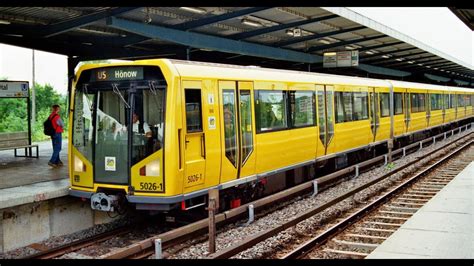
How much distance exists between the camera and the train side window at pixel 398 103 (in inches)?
805

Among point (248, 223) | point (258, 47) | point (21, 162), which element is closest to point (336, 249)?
point (248, 223)

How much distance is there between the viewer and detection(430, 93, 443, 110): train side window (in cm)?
2697

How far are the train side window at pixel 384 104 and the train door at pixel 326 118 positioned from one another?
497 centimetres

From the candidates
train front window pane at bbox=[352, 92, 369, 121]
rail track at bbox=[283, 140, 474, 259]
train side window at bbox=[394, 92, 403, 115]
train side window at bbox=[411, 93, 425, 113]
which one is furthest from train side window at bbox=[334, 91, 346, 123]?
train side window at bbox=[411, 93, 425, 113]

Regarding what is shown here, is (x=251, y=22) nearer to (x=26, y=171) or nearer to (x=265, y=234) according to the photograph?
(x=26, y=171)

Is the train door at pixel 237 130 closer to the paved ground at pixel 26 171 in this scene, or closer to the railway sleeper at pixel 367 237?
the railway sleeper at pixel 367 237

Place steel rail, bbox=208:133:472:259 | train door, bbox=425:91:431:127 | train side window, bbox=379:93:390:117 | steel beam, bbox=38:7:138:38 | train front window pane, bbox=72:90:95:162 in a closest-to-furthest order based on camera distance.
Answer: steel rail, bbox=208:133:472:259
train front window pane, bbox=72:90:95:162
steel beam, bbox=38:7:138:38
train side window, bbox=379:93:390:117
train door, bbox=425:91:431:127

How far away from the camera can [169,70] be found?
8328 mm

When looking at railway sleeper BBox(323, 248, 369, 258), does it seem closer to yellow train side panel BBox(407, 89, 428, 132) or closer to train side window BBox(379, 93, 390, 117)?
train side window BBox(379, 93, 390, 117)

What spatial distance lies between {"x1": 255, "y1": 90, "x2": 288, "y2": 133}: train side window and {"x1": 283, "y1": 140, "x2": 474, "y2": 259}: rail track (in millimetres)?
2460

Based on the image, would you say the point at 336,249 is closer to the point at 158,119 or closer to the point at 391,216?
the point at 391,216

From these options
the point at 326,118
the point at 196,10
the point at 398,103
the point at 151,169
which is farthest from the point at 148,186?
the point at 398,103


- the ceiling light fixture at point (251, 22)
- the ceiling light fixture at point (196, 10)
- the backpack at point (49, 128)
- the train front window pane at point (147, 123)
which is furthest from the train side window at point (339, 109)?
the backpack at point (49, 128)

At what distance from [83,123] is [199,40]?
5704 millimetres
